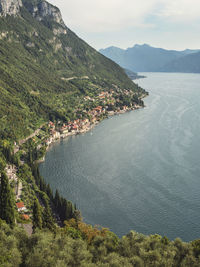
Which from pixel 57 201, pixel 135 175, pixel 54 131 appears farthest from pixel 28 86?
pixel 57 201

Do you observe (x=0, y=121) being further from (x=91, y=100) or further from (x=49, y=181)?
(x=91, y=100)

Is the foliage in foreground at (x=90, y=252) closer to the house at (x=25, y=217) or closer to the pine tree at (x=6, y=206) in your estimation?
the pine tree at (x=6, y=206)

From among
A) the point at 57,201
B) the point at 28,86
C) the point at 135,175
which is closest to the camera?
the point at 57,201

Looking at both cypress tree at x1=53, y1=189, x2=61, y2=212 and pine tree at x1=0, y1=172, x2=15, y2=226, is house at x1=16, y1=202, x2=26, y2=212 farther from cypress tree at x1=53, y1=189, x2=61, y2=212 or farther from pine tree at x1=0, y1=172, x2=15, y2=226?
pine tree at x1=0, y1=172, x2=15, y2=226

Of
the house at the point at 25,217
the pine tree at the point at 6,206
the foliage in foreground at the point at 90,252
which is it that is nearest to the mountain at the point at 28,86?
the house at the point at 25,217

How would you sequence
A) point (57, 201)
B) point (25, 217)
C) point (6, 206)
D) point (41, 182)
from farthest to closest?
point (41, 182)
point (57, 201)
point (25, 217)
point (6, 206)

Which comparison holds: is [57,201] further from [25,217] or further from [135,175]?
[135,175]

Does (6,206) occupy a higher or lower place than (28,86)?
lower
